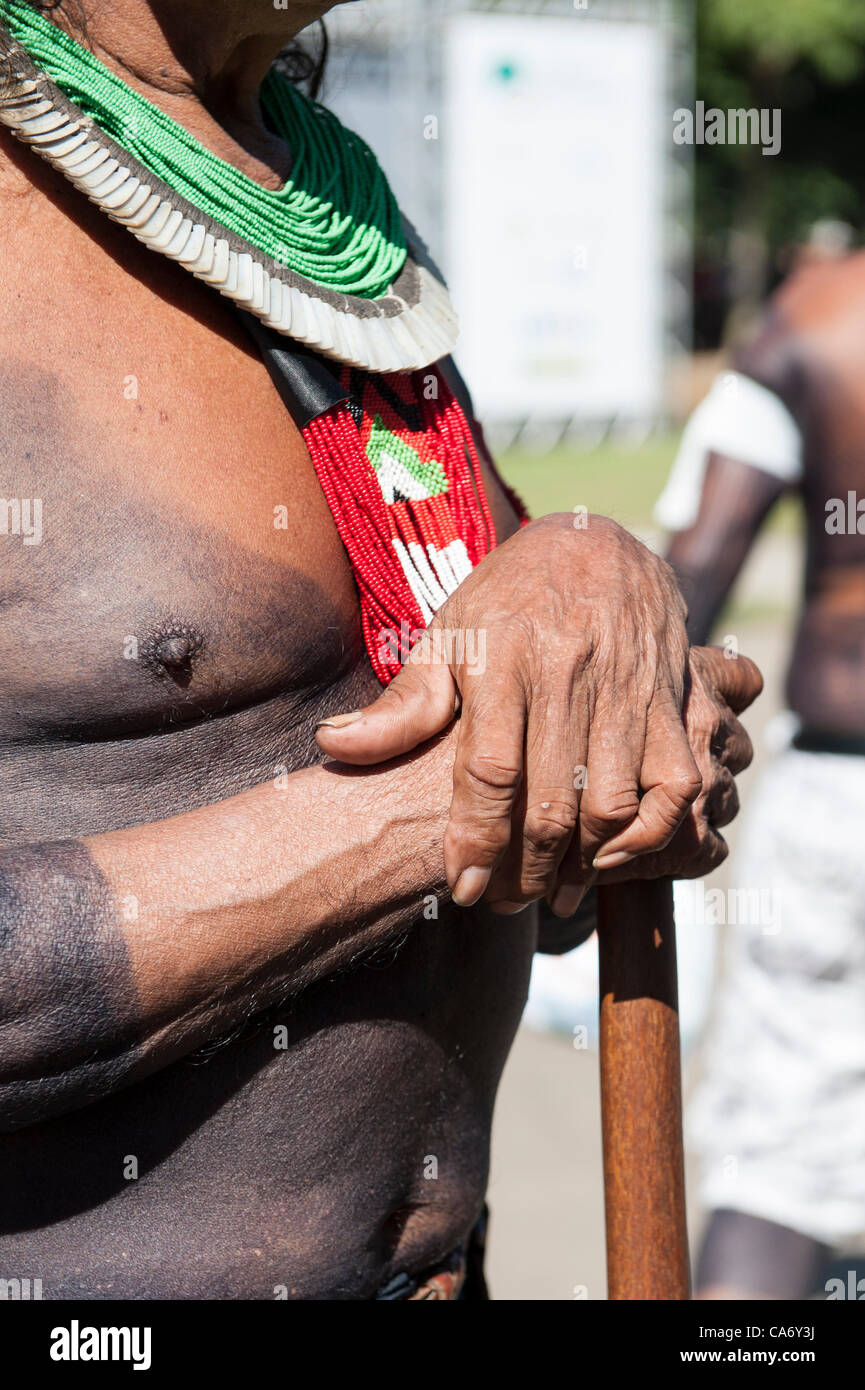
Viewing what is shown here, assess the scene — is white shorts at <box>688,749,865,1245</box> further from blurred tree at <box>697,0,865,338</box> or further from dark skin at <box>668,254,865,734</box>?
blurred tree at <box>697,0,865,338</box>

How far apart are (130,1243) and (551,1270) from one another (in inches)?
106

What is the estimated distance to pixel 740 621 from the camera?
9.98 m

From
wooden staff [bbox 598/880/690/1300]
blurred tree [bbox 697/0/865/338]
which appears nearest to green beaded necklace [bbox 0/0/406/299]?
wooden staff [bbox 598/880/690/1300]

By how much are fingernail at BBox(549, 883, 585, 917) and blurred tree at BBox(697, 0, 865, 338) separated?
2412 centimetres

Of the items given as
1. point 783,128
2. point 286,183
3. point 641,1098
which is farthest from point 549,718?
point 783,128

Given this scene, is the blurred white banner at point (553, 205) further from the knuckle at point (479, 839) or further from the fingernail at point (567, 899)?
the knuckle at point (479, 839)

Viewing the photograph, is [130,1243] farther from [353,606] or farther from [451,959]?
[353,606]

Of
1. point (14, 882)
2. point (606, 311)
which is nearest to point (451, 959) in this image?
point (14, 882)

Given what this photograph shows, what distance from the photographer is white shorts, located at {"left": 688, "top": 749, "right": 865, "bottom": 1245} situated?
3766 millimetres

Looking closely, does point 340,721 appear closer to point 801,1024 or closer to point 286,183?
point 286,183

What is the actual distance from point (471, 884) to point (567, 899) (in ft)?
0.50

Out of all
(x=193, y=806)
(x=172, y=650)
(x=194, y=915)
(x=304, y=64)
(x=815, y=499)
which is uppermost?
(x=304, y=64)

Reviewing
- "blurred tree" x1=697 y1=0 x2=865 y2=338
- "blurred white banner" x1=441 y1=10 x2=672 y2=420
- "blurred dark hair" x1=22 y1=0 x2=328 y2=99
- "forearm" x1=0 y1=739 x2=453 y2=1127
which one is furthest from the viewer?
"blurred tree" x1=697 y1=0 x2=865 y2=338

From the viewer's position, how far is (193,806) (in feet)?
5.00
